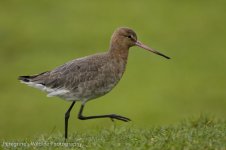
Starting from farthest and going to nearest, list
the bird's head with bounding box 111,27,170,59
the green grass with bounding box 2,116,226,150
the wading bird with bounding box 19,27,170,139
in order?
1. the bird's head with bounding box 111,27,170,59
2. the wading bird with bounding box 19,27,170,139
3. the green grass with bounding box 2,116,226,150

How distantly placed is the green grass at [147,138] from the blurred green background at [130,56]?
6459 millimetres

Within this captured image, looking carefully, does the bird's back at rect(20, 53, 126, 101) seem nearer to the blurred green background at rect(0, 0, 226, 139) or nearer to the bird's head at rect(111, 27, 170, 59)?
the bird's head at rect(111, 27, 170, 59)

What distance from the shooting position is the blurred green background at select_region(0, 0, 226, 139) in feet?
61.7

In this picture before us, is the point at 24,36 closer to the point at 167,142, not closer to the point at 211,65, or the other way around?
the point at 211,65

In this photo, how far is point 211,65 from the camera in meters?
21.2

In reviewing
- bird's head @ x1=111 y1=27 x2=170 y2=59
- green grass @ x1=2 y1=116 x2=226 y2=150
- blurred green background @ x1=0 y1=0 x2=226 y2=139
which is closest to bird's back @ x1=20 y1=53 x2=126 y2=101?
bird's head @ x1=111 y1=27 x2=170 y2=59

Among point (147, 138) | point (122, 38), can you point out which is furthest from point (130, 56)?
point (147, 138)

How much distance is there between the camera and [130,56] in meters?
21.8

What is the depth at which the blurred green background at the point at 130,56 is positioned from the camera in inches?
741

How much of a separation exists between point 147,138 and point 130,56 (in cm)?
1247

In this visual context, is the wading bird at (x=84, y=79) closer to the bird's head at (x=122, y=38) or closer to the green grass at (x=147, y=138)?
the bird's head at (x=122, y=38)

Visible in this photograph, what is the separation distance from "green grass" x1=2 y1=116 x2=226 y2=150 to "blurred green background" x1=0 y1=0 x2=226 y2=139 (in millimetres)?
6459

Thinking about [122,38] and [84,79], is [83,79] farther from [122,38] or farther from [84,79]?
[122,38]

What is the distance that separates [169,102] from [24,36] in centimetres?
655
